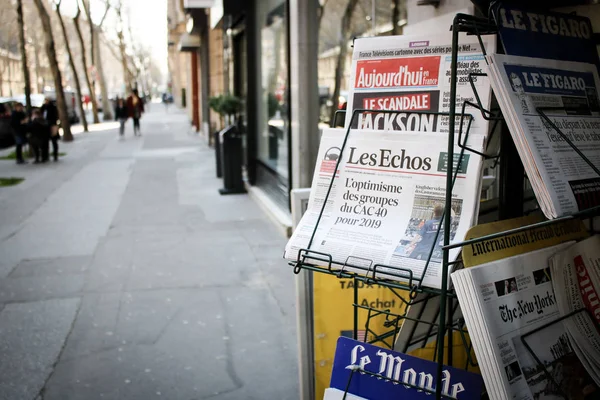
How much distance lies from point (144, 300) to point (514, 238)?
4562 millimetres

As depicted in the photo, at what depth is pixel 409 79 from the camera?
2.00 metres

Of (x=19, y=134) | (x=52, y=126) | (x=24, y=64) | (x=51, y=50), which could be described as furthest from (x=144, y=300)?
(x=51, y=50)

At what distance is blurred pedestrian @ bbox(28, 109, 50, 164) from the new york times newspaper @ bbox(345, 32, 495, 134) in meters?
16.9

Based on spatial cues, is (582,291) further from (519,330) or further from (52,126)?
(52,126)

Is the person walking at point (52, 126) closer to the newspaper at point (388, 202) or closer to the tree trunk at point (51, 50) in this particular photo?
the tree trunk at point (51, 50)

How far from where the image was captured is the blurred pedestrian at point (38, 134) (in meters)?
17.4

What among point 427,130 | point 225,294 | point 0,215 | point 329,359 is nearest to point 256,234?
point 225,294

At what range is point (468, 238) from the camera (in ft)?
5.58

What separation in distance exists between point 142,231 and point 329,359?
6207 millimetres

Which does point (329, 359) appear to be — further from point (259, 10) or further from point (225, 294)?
point (259, 10)

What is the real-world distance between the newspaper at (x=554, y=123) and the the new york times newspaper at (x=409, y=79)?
0.15 metres

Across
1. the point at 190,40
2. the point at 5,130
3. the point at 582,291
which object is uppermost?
the point at 190,40

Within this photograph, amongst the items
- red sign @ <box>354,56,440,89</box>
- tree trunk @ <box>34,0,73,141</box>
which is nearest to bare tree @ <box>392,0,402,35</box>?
red sign @ <box>354,56,440,89</box>

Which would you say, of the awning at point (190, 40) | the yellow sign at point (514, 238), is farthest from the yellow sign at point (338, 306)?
the awning at point (190, 40)
